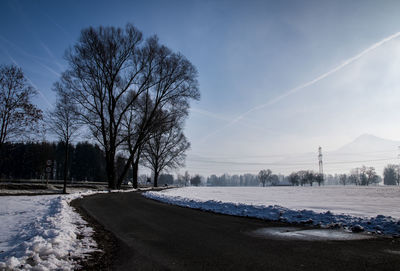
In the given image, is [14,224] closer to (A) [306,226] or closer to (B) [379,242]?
(A) [306,226]

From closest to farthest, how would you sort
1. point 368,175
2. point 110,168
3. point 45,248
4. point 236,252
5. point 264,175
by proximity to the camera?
point 45,248 < point 236,252 < point 110,168 < point 368,175 < point 264,175

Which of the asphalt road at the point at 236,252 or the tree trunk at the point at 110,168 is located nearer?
the asphalt road at the point at 236,252

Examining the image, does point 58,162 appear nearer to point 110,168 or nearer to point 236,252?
point 110,168

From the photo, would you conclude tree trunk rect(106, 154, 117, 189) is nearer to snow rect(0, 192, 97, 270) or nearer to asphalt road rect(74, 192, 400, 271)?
snow rect(0, 192, 97, 270)

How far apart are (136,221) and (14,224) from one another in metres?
3.61

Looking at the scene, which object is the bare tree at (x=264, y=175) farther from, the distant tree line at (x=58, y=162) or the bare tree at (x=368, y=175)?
the distant tree line at (x=58, y=162)

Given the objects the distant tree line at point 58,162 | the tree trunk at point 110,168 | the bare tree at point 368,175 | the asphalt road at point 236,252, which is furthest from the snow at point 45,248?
the bare tree at point 368,175

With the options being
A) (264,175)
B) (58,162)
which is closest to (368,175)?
(264,175)

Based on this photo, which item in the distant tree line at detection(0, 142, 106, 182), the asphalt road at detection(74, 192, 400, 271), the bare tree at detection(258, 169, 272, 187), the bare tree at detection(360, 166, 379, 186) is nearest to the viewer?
the asphalt road at detection(74, 192, 400, 271)

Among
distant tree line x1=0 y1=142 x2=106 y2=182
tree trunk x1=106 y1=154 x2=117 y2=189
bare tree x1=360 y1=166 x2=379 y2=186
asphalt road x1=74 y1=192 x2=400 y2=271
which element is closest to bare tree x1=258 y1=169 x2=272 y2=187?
bare tree x1=360 y1=166 x2=379 y2=186

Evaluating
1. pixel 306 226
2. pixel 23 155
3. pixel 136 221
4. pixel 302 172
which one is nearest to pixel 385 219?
pixel 306 226

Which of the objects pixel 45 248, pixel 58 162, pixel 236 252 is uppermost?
pixel 58 162

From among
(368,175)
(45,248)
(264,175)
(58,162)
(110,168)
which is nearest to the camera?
(45,248)

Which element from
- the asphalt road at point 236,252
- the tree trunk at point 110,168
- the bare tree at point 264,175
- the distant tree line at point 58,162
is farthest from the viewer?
the bare tree at point 264,175
